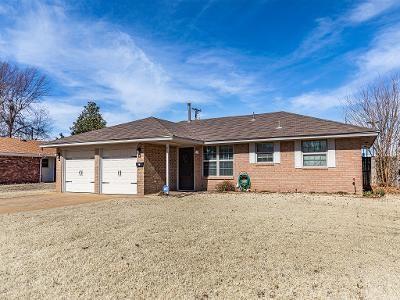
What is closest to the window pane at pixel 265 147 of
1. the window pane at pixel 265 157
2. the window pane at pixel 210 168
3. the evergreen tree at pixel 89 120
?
the window pane at pixel 265 157

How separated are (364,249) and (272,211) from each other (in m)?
3.74

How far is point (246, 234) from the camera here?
605 cm

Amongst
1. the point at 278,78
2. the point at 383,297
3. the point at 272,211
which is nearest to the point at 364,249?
the point at 383,297

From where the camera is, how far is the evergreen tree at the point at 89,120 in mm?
32891

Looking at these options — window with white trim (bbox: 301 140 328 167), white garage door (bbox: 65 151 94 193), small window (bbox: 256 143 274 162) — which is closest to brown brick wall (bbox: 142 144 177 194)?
white garage door (bbox: 65 151 94 193)

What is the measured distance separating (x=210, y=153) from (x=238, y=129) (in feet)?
6.80

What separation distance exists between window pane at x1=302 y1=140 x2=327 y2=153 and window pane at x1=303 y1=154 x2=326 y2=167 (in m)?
0.25

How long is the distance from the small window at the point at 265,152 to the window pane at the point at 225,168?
4.99 feet

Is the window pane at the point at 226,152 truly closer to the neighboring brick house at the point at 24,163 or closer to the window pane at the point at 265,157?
the window pane at the point at 265,157

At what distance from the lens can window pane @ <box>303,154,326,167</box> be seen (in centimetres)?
1343

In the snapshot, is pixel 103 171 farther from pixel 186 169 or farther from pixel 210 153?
pixel 210 153

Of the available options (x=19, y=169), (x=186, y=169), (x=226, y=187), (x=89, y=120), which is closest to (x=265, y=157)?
(x=226, y=187)

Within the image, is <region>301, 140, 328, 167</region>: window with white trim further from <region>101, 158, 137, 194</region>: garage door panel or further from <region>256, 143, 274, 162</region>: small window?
<region>101, 158, 137, 194</region>: garage door panel

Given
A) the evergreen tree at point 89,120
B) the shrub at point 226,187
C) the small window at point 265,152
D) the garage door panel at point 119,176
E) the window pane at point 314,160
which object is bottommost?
the shrub at point 226,187
